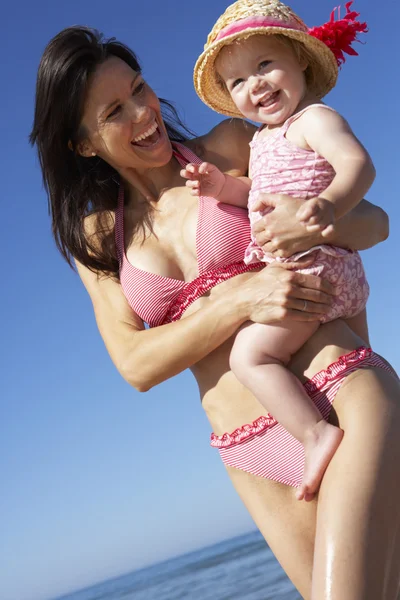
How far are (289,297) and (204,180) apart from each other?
0.83 m

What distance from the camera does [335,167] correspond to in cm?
310

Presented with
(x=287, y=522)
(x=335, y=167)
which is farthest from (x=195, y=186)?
(x=287, y=522)

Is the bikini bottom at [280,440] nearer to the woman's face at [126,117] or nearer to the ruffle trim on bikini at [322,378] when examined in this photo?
the ruffle trim on bikini at [322,378]

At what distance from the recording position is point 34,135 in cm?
429

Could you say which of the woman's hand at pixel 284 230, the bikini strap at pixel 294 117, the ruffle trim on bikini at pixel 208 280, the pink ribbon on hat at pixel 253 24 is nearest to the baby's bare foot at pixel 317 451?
the woman's hand at pixel 284 230

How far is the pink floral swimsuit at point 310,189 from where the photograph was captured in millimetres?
3238

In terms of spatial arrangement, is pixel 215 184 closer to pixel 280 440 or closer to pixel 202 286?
pixel 202 286

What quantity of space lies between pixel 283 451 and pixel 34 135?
2014 millimetres

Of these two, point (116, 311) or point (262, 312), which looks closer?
point (262, 312)

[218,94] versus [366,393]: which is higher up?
[218,94]

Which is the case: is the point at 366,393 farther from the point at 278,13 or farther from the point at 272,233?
the point at 278,13

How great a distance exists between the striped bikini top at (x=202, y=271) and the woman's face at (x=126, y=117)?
1.23ft

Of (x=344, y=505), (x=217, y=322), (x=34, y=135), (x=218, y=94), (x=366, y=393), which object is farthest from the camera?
(x=34, y=135)

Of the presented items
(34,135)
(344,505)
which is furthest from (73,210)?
(344,505)
